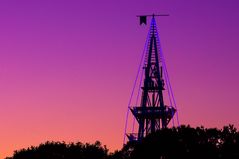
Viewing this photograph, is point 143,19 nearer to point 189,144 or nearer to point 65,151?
point 65,151

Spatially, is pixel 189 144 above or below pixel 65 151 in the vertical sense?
below

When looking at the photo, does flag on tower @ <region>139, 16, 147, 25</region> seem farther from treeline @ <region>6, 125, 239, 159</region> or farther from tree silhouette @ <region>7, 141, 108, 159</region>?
→ treeline @ <region>6, 125, 239, 159</region>

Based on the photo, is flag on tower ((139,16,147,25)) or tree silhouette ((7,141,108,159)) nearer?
tree silhouette ((7,141,108,159))

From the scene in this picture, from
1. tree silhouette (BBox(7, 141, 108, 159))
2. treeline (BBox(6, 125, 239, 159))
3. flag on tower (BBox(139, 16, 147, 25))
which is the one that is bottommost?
treeline (BBox(6, 125, 239, 159))

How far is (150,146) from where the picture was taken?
306 ft

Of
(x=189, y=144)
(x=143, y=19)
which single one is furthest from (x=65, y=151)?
(x=143, y=19)

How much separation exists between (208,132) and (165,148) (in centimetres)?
487

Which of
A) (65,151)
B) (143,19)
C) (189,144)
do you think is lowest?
(189,144)

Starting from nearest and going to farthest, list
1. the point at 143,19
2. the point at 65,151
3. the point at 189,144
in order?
the point at 189,144, the point at 65,151, the point at 143,19

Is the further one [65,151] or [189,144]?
[65,151]

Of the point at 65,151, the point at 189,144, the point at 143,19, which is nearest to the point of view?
the point at 189,144

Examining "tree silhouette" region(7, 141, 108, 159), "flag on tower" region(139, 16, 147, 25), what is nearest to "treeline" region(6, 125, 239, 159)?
"tree silhouette" region(7, 141, 108, 159)

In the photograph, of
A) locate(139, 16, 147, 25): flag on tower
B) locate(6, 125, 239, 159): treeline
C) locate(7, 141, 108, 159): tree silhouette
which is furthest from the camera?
locate(139, 16, 147, 25): flag on tower

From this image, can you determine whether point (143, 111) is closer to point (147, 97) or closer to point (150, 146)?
point (147, 97)
